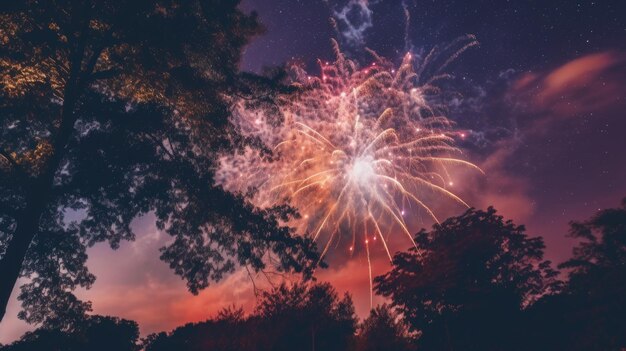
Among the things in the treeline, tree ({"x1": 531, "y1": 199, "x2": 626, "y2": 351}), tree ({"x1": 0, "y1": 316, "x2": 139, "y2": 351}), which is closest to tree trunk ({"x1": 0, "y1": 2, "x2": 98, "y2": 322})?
the treeline

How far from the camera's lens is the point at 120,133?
11.7 meters

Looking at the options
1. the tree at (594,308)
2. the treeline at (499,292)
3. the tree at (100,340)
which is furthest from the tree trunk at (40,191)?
the tree at (594,308)

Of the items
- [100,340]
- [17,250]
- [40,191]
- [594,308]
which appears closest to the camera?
[17,250]

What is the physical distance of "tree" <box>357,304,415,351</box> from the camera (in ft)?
108

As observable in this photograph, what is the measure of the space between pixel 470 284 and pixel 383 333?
17937mm

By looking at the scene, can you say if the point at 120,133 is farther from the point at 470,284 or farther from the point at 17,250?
the point at 470,284

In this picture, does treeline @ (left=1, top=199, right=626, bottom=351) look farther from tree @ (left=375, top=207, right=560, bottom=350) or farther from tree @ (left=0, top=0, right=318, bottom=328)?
tree @ (left=0, top=0, right=318, bottom=328)

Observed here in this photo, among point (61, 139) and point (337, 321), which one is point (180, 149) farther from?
point (337, 321)

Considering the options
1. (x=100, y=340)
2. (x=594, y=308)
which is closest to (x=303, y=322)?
(x=100, y=340)

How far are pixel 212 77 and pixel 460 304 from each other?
1576 cm

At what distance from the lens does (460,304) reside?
19109 millimetres

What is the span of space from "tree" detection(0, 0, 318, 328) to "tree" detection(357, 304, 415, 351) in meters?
22.9

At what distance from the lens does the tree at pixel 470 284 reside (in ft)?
61.4

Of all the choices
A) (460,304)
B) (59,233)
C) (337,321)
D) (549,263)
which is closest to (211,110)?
(59,233)
